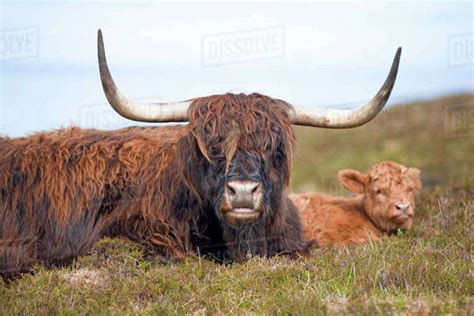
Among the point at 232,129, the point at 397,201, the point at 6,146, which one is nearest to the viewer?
the point at 232,129

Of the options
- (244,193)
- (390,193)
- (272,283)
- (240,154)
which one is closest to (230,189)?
(244,193)

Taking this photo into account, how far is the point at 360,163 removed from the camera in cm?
1992

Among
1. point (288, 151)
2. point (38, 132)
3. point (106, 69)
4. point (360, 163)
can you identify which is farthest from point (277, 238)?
point (360, 163)

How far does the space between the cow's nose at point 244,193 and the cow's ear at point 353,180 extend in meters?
3.74

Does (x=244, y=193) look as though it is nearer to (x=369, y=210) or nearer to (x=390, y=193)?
(x=390, y=193)

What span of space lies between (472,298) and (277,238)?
2.43 m

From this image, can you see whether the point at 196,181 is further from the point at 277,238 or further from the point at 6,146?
the point at 6,146

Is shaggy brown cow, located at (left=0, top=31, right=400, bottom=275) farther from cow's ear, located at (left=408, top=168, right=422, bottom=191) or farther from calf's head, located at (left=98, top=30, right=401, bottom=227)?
cow's ear, located at (left=408, top=168, right=422, bottom=191)

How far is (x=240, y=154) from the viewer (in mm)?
6555

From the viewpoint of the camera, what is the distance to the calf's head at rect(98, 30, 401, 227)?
6.39m

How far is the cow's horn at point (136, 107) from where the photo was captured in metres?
6.83

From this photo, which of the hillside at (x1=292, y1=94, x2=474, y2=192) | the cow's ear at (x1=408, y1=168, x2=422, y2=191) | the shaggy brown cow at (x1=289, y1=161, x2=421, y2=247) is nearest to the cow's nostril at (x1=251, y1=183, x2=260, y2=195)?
the shaggy brown cow at (x1=289, y1=161, x2=421, y2=247)

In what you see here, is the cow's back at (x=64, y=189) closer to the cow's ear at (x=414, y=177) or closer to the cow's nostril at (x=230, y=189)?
the cow's nostril at (x=230, y=189)

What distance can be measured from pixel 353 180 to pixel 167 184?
11.0 ft
